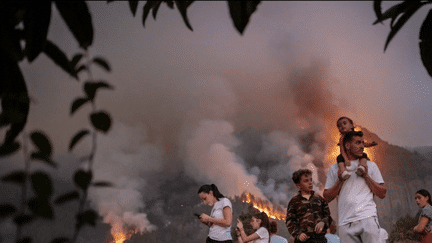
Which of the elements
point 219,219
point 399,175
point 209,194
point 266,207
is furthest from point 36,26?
point 399,175

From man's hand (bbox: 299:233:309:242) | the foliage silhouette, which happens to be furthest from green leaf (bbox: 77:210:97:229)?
man's hand (bbox: 299:233:309:242)

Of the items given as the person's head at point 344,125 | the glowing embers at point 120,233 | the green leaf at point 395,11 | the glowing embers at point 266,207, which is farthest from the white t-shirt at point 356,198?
the glowing embers at point 120,233

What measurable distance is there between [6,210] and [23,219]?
0.02 metres

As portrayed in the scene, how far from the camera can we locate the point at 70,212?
945cm

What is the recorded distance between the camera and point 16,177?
38 centimetres

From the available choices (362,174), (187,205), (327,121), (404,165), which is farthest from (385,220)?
(362,174)

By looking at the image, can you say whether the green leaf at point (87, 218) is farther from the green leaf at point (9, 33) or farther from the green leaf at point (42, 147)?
the green leaf at point (9, 33)

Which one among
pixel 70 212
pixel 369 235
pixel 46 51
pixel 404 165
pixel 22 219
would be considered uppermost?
pixel 46 51

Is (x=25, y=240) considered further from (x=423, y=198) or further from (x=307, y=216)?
(x=423, y=198)

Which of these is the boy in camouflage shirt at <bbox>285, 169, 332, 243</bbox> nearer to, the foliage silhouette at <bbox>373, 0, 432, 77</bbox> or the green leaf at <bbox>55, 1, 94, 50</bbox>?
the foliage silhouette at <bbox>373, 0, 432, 77</bbox>

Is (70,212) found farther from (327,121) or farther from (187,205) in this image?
(327,121)

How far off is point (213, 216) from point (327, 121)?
23.5 ft

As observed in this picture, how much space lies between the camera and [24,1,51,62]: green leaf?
0.38 m

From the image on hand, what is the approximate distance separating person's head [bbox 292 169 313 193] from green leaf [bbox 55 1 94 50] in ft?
7.19
